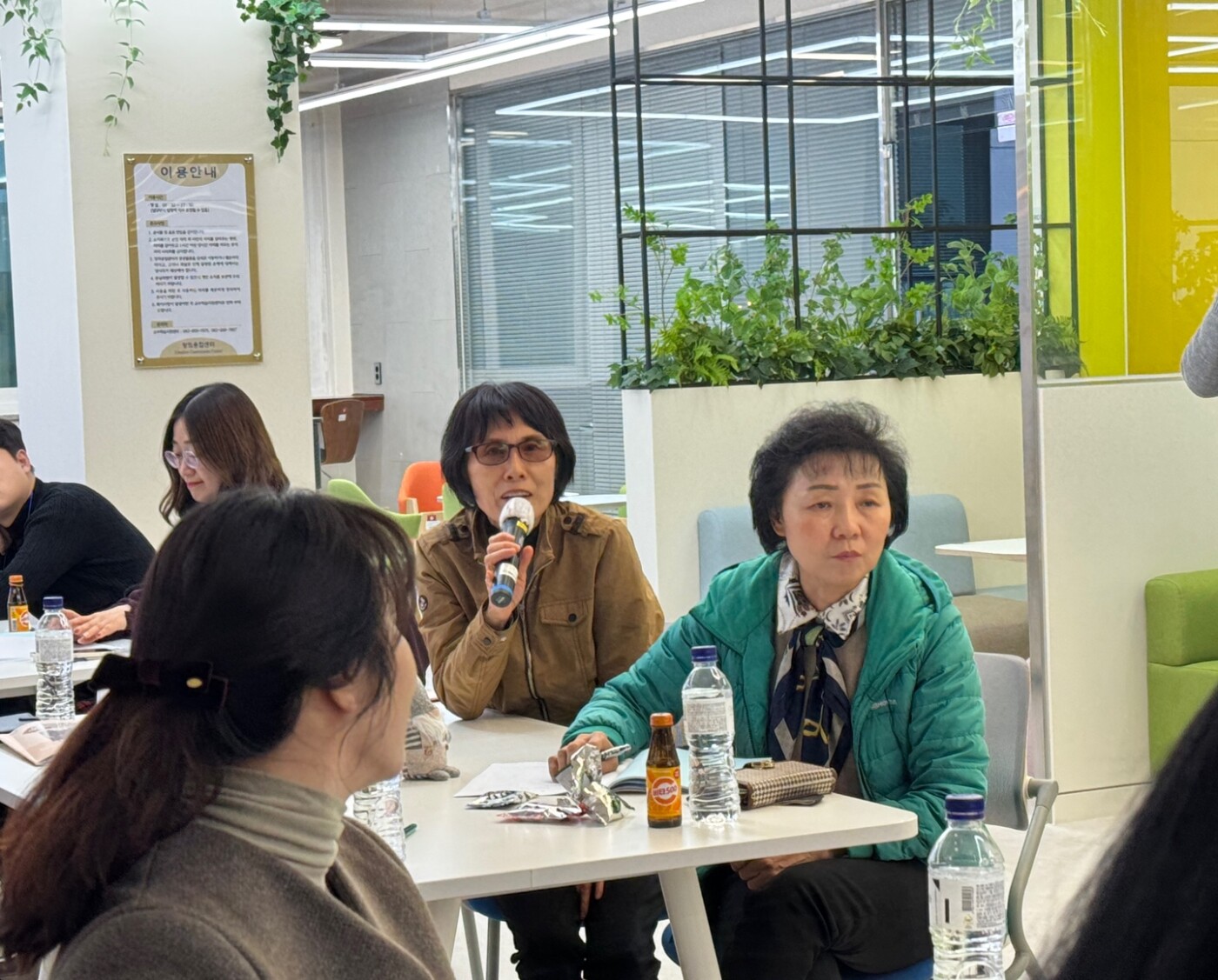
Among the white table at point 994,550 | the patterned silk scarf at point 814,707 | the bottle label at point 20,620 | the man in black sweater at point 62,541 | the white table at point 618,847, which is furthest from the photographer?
the white table at point 994,550

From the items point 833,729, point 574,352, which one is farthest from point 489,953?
point 574,352

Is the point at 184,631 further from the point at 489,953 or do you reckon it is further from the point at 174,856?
the point at 489,953

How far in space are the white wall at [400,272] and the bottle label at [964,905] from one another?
10314 millimetres

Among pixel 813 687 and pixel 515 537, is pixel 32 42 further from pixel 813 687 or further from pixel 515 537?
pixel 813 687

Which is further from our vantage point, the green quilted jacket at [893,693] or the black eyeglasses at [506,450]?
the black eyeglasses at [506,450]

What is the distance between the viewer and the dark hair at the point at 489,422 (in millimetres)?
3572

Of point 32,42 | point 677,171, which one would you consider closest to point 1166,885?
point 32,42

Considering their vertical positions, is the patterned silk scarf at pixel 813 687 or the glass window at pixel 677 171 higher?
the glass window at pixel 677 171

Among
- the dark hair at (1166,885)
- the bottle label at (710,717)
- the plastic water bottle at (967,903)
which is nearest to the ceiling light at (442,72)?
the bottle label at (710,717)

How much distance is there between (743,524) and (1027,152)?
1805 millimetres

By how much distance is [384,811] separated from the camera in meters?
2.43

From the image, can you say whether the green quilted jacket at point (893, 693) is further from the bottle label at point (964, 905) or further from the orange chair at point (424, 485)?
the orange chair at point (424, 485)

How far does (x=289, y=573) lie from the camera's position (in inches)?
58.4

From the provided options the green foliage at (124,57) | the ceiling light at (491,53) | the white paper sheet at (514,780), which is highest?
the ceiling light at (491,53)
